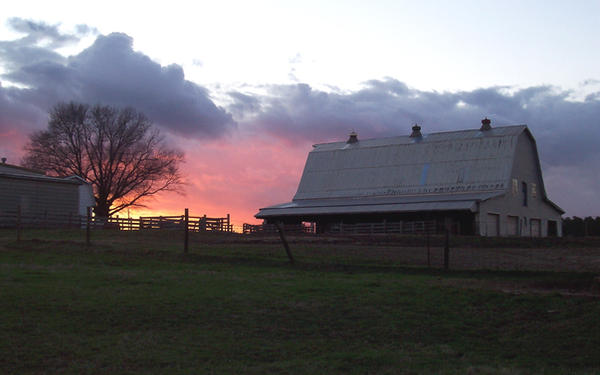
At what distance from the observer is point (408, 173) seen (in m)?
50.2

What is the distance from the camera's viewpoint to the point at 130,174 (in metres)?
62.8

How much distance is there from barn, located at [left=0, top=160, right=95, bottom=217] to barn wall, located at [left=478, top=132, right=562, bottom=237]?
98.6 feet

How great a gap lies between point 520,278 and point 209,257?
10.4 metres

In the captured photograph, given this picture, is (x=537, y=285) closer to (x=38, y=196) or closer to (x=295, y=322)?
(x=295, y=322)

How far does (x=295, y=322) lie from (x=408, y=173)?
131ft

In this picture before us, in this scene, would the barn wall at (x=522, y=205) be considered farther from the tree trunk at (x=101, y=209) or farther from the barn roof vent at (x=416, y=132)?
the tree trunk at (x=101, y=209)

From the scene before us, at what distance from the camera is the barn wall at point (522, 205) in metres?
43.2

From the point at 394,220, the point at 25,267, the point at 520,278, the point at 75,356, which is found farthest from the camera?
the point at 394,220

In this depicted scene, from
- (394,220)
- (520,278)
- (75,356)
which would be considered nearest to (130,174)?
(394,220)

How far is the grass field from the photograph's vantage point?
28.7 feet

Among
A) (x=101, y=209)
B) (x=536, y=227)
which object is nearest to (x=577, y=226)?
(x=536, y=227)

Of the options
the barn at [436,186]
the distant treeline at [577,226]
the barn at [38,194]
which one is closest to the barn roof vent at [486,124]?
the barn at [436,186]

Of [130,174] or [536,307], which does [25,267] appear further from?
[130,174]

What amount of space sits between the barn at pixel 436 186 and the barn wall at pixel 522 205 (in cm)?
7
